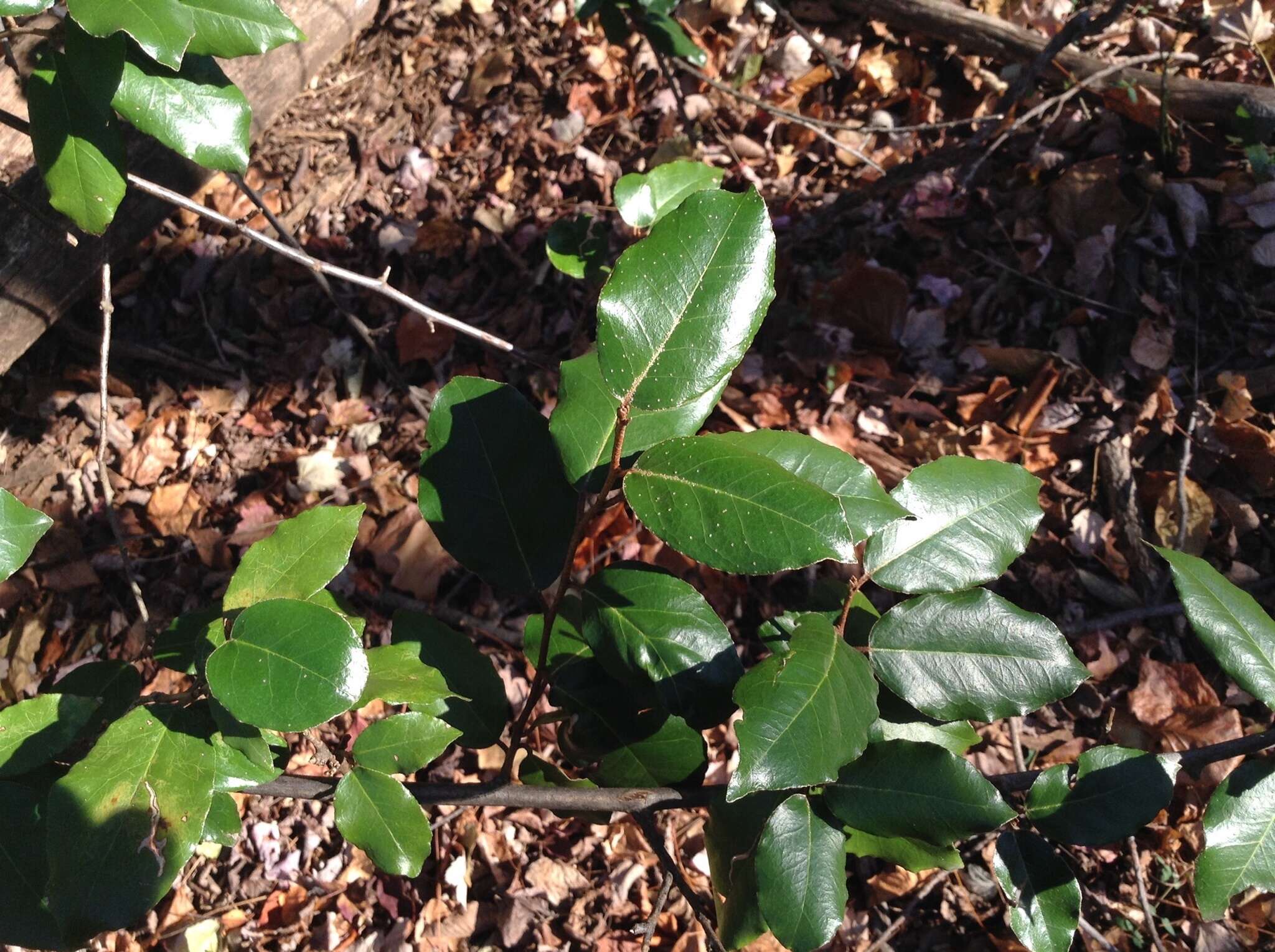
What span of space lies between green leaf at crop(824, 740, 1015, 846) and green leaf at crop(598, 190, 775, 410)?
1.58 ft

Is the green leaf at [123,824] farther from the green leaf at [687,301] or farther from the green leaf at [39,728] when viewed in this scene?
the green leaf at [687,301]

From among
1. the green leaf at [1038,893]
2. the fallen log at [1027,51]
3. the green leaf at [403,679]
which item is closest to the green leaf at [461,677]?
the green leaf at [403,679]

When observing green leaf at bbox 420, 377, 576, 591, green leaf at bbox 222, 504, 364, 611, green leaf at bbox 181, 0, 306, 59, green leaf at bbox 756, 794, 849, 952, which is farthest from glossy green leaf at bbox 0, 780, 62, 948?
green leaf at bbox 181, 0, 306, 59

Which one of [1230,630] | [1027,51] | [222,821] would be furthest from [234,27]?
[1027,51]

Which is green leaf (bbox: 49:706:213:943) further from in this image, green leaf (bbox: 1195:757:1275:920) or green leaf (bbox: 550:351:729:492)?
green leaf (bbox: 1195:757:1275:920)

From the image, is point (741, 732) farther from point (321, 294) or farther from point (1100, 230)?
point (321, 294)

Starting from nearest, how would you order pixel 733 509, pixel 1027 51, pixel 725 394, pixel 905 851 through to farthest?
pixel 733 509 < pixel 905 851 < pixel 725 394 < pixel 1027 51

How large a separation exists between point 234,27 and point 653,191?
2.58 ft

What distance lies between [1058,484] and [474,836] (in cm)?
187

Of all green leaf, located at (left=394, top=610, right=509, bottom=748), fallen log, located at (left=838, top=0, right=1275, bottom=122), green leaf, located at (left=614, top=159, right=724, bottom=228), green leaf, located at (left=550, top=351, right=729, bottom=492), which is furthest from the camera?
fallen log, located at (left=838, top=0, right=1275, bottom=122)

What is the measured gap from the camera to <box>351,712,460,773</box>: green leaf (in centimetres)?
111

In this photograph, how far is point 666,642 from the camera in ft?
3.23

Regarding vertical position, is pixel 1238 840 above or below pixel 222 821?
above

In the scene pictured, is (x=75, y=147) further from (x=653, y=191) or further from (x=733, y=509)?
(x=733, y=509)
